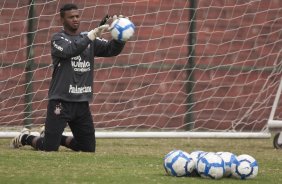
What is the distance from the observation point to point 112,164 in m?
8.59

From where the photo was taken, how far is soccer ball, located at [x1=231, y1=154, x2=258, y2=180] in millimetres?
7531

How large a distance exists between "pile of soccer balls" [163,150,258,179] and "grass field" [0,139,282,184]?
0.07 m

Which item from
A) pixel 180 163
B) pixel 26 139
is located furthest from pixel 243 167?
pixel 26 139

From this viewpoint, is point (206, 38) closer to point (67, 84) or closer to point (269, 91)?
point (269, 91)

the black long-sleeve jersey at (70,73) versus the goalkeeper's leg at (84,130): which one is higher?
the black long-sleeve jersey at (70,73)

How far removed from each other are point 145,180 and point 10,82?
5.39 metres

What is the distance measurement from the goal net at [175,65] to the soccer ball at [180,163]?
4.92m

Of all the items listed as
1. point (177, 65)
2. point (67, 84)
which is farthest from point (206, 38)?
point (67, 84)

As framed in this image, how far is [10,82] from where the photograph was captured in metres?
12.3

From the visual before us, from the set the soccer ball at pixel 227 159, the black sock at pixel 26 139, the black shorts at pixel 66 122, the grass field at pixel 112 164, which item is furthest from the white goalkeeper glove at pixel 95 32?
the soccer ball at pixel 227 159

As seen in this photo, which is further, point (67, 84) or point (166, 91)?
point (166, 91)

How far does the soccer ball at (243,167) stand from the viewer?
753 cm

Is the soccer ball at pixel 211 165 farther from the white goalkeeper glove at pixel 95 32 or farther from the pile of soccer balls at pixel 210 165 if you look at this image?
Answer: the white goalkeeper glove at pixel 95 32

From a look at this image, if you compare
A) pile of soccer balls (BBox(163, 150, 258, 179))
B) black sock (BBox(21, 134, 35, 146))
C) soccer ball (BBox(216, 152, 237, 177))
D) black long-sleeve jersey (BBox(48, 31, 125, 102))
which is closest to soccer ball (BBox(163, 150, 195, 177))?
pile of soccer balls (BBox(163, 150, 258, 179))
